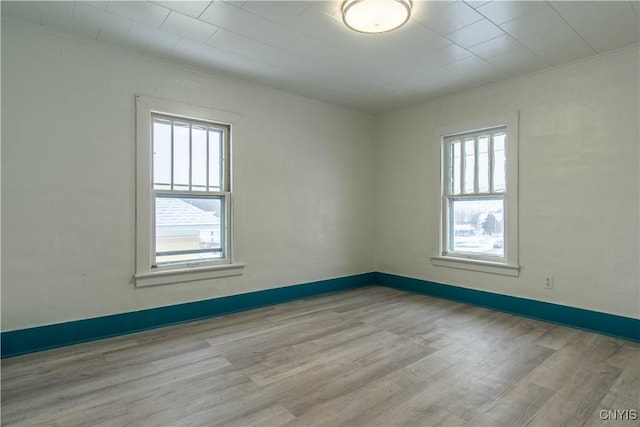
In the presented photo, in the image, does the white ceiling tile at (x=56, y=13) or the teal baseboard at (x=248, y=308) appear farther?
the teal baseboard at (x=248, y=308)

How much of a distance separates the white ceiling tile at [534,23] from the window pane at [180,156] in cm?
315

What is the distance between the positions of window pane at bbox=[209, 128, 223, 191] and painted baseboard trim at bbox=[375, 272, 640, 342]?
2992mm

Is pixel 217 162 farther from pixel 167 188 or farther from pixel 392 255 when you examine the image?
pixel 392 255

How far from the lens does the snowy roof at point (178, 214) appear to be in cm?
349

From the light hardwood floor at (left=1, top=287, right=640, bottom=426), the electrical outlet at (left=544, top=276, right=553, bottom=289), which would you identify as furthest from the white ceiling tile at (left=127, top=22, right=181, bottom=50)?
the electrical outlet at (left=544, top=276, right=553, bottom=289)

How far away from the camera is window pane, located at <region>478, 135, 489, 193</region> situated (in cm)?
421

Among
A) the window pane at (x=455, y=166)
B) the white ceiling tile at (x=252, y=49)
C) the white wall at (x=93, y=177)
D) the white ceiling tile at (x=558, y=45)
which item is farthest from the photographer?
the window pane at (x=455, y=166)

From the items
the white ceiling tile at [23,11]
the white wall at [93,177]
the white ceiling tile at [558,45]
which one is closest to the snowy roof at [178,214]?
the white wall at [93,177]

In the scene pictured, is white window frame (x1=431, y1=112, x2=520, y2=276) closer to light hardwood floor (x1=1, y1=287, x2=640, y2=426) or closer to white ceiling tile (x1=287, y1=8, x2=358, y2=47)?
light hardwood floor (x1=1, y1=287, x2=640, y2=426)

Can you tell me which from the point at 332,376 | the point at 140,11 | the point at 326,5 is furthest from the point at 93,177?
the point at 332,376

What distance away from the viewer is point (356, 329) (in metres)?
3.39

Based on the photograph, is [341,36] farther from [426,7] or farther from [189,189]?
[189,189]

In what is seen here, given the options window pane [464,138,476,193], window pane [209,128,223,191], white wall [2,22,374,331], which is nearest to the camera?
white wall [2,22,374,331]

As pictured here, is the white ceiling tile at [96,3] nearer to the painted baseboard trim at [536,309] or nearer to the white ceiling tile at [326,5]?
the white ceiling tile at [326,5]
